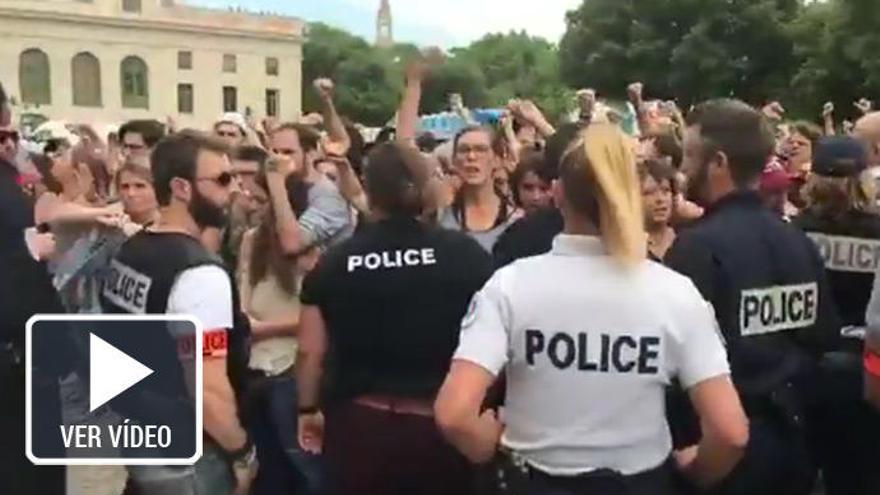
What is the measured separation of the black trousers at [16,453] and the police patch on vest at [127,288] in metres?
0.45

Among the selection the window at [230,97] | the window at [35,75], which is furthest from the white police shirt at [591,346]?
the window at [230,97]

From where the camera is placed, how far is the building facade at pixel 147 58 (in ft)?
284

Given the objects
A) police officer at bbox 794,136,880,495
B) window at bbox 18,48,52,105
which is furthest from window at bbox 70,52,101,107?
police officer at bbox 794,136,880,495

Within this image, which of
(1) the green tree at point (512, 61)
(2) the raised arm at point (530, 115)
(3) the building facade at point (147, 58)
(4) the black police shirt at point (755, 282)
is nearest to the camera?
(4) the black police shirt at point (755, 282)

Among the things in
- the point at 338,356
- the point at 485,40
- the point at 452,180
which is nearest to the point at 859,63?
Result: the point at 452,180

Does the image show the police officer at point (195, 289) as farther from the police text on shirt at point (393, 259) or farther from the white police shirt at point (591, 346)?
the white police shirt at point (591, 346)

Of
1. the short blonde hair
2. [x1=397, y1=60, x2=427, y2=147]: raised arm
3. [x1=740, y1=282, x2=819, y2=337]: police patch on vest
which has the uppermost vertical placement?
[x1=397, y1=60, x2=427, y2=147]: raised arm

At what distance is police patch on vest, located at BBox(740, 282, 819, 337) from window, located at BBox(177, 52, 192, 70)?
3512 inches

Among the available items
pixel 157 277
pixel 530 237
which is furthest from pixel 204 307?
pixel 530 237

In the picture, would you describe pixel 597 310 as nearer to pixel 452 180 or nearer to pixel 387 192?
pixel 387 192

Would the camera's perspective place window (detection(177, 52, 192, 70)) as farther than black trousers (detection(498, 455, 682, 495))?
Yes

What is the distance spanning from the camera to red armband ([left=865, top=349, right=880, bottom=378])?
4031mm

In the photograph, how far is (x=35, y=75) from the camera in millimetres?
86812

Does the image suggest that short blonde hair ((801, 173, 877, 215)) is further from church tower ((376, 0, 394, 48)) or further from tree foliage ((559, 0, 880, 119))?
church tower ((376, 0, 394, 48))
